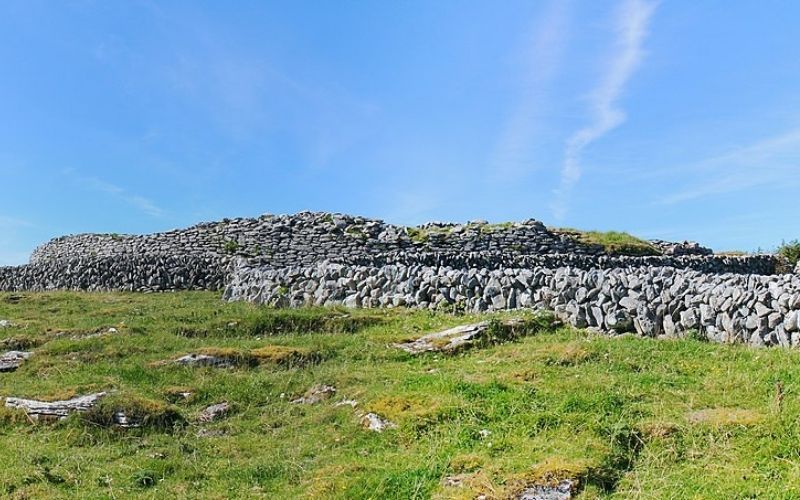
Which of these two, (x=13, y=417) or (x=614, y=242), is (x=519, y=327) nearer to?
(x=13, y=417)

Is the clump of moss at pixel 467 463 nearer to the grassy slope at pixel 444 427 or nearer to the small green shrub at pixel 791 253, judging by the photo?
the grassy slope at pixel 444 427

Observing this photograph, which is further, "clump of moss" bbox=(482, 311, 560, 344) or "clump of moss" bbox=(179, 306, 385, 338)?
"clump of moss" bbox=(179, 306, 385, 338)

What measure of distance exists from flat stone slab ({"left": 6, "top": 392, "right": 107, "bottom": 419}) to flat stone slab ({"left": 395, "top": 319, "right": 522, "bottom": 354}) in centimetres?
536

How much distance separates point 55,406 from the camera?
1026 cm

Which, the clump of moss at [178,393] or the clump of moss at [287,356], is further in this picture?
the clump of moss at [287,356]

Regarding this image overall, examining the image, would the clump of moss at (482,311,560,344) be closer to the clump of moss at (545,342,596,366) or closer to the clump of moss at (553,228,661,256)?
the clump of moss at (545,342,596,366)

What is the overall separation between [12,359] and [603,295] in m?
11.8

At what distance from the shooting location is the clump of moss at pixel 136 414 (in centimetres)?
976

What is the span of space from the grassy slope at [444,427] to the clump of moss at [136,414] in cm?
17

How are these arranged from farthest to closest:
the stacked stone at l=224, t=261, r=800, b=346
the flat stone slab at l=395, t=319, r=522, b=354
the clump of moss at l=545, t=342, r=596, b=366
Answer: the flat stone slab at l=395, t=319, r=522, b=354, the stacked stone at l=224, t=261, r=800, b=346, the clump of moss at l=545, t=342, r=596, b=366

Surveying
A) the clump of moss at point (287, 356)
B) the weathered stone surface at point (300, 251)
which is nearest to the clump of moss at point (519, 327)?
the clump of moss at point (287, 356)

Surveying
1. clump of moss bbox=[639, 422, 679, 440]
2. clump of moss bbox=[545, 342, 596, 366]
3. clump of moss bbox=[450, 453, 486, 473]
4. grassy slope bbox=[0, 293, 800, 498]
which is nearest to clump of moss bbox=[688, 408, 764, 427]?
grassy slope bbox=[0, 293, 800, 498]

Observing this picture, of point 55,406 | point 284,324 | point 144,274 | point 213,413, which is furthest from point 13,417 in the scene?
point 144,274

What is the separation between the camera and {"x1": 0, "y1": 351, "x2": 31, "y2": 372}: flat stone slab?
13266 mm
